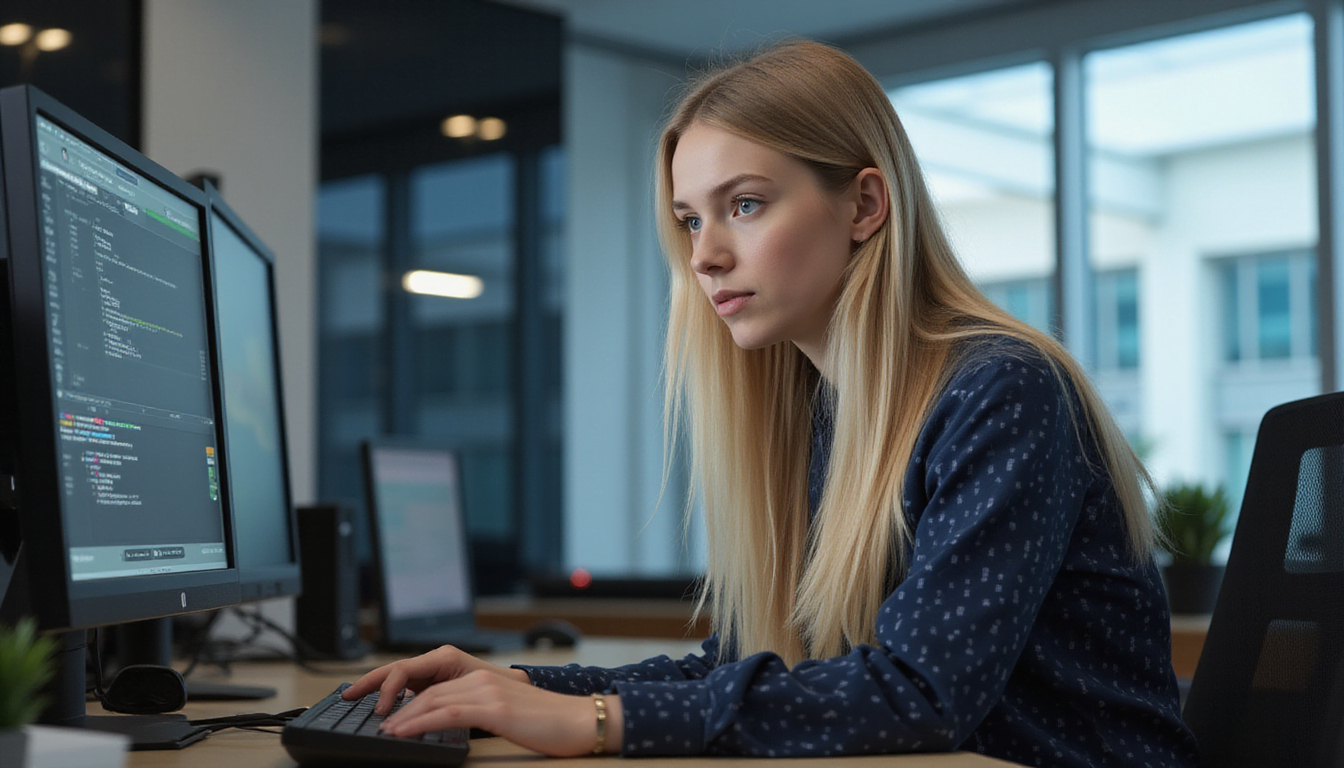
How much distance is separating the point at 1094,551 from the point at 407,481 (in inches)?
57.1

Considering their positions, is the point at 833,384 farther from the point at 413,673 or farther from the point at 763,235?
the point at 413,673

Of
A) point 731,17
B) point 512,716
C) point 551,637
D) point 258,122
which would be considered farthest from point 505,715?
point 731,17

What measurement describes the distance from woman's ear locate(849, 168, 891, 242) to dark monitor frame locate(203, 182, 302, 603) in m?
0.66

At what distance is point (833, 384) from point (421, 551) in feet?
3.94

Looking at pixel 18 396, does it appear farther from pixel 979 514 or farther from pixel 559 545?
pixel 559 545

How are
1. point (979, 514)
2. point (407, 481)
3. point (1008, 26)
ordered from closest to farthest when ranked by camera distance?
point (979, 514) < point (407, 481) < point (1008, 26)

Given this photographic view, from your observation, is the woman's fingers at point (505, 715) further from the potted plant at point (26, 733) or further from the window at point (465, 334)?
the window at point (465, 334)

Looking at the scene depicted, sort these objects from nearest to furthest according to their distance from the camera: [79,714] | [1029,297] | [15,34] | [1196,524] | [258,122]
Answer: [79,714] → [1196,524] → [15,34] → [258,122] → [1029,297]

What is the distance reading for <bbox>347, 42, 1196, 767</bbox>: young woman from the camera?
97cm

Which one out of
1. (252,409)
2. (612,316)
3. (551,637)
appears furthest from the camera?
(612,316)

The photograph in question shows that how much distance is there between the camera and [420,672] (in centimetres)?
117

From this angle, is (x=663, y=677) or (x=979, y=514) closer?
(x=979, y=514)

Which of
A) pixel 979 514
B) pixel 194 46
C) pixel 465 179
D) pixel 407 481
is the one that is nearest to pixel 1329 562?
pixel 979 514

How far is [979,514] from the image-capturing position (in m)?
1.01
